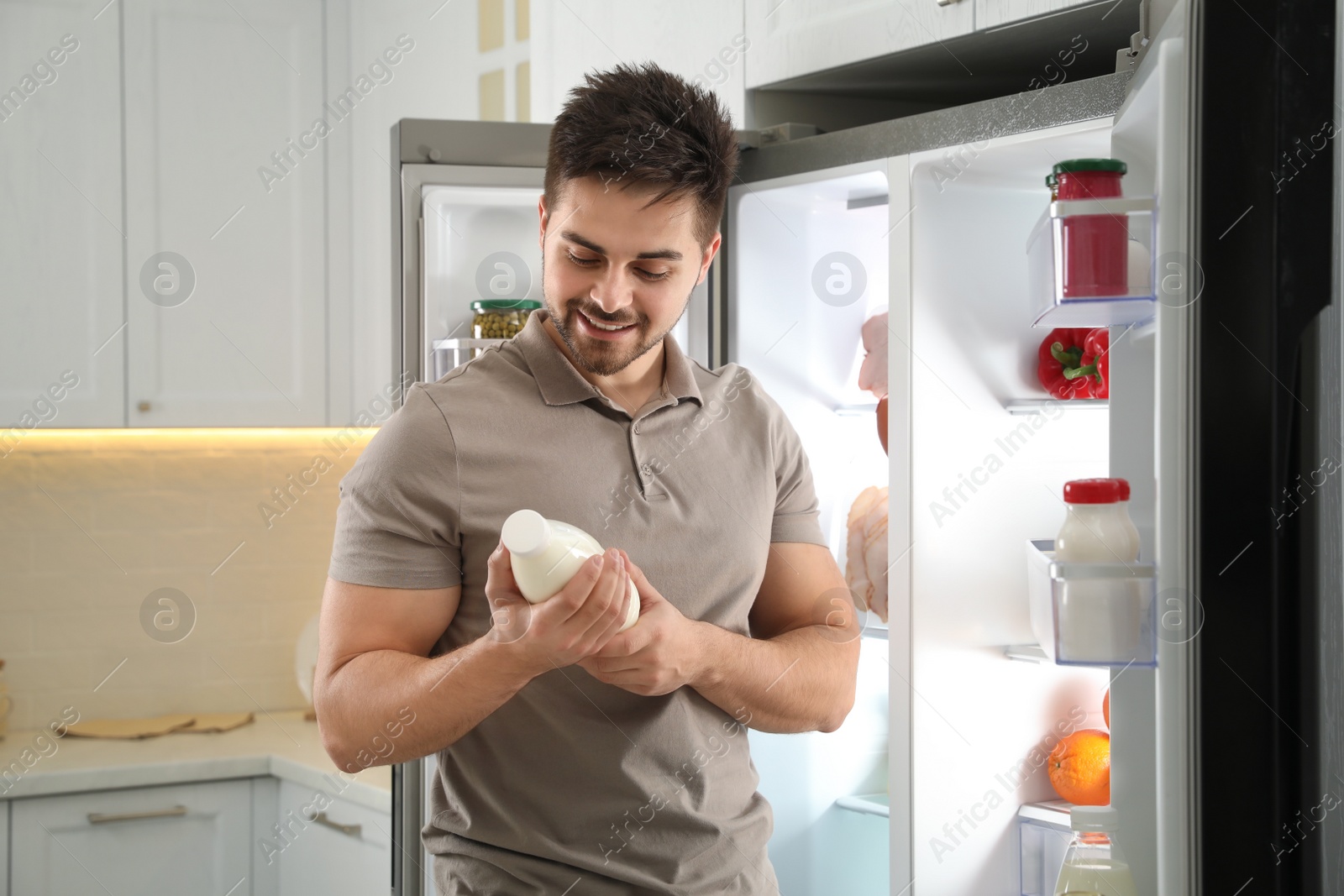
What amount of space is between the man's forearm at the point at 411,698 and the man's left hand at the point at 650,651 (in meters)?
0.07

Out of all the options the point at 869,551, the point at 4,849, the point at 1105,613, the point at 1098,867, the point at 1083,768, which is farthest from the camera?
the point at 4,849

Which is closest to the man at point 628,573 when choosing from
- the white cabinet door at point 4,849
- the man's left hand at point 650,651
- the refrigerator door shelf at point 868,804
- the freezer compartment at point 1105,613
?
the man's left hand at point 650,651

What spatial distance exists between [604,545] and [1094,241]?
484 mm

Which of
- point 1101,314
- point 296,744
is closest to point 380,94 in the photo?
point 296,744

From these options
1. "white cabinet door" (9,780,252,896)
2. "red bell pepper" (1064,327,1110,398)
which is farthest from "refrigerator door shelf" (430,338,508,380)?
"white cabinet door" (9,780,252,896)

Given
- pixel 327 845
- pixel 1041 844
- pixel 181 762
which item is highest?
pixel 1041 844

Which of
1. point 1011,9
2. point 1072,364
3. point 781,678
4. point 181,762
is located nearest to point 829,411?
point 1072,364

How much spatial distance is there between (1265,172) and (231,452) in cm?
232

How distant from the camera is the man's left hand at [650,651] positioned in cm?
92

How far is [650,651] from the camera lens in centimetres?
93

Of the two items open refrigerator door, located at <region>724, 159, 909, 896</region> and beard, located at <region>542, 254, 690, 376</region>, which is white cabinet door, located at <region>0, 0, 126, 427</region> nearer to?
open refrigerator door, located at <region>724, 159, 909, 896</region>

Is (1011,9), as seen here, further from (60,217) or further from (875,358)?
(60,217)

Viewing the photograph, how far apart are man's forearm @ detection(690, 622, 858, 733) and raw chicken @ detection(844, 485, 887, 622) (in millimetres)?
495

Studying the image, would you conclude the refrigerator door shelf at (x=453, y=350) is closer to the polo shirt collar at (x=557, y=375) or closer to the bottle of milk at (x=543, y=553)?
the polo shirt collar at (x=557, y=375)
